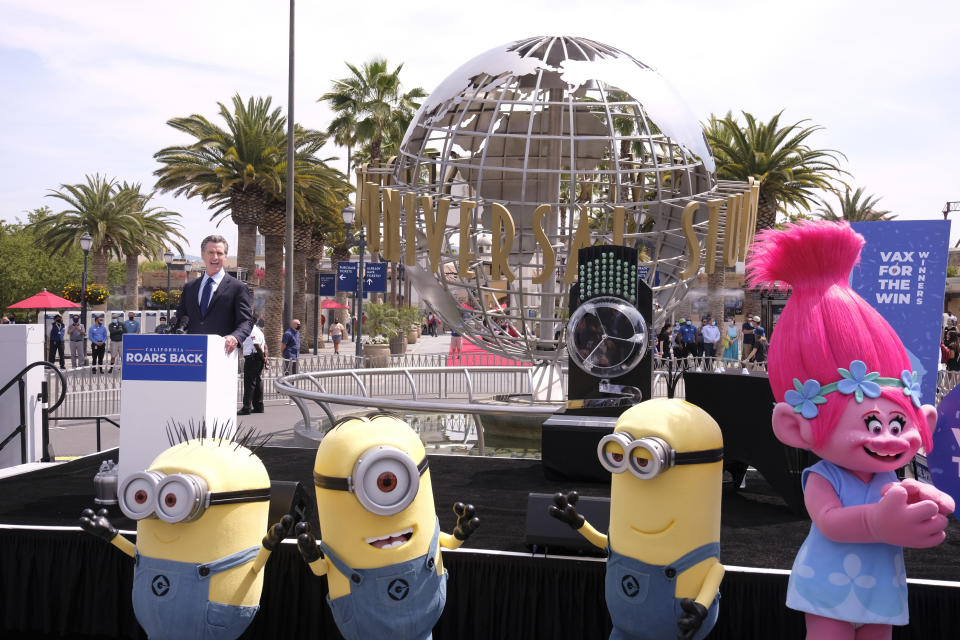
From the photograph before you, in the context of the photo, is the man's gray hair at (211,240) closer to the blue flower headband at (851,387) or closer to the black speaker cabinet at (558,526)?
the black speaker cabinet at (558,526)

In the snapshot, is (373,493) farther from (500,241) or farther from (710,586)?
(500,241)

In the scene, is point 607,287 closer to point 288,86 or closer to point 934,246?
point 934,246

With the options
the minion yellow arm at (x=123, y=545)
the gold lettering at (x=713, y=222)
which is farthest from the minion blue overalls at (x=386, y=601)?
the gold lettering at (x=713, y=222)

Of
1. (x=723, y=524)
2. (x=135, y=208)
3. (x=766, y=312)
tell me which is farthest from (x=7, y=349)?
(x=766, y=312)

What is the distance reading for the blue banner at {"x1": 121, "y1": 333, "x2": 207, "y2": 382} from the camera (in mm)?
4363

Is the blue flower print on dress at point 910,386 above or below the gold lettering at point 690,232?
below

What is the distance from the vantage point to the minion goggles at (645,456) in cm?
287

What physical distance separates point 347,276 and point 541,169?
45.8ft

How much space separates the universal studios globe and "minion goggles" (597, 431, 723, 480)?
4128 millimetres

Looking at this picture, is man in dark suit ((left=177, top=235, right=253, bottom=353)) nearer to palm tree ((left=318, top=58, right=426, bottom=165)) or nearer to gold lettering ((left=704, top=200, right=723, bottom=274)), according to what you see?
gold lettering ((left=704, top=200, right=723, bottom=274))

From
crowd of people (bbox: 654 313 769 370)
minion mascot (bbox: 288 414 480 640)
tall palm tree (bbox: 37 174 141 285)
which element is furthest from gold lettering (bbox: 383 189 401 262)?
tall palm tree (bbox: 37 174 141 285)

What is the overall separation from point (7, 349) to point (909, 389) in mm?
6792

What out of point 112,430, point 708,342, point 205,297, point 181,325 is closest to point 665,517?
point 205,297

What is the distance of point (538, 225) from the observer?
6.90 metres
